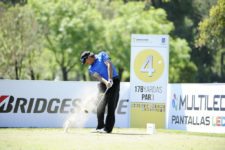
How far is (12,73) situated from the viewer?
49469 mm

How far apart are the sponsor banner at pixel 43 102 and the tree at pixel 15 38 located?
2274cm

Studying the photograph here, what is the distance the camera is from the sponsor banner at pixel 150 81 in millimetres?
23953

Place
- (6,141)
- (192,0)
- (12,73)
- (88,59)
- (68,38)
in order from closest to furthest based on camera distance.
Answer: (6,141) < (88,59) < (12,73) < (68,38) < (192,0)

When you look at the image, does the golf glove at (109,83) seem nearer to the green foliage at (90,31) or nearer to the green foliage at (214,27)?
the green foliage at (214,27)

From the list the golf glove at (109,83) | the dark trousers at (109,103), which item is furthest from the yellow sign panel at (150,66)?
the golf glove at (109,83)

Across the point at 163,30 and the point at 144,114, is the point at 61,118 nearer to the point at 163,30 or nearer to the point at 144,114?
the point at 144,114

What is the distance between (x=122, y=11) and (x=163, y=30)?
4.45m

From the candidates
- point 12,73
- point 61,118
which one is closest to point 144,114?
point 61,118

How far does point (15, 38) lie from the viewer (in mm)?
47906

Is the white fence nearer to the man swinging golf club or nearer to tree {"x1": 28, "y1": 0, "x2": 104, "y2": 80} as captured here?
the man swinging golf club

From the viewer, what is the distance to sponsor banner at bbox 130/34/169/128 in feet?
78.6

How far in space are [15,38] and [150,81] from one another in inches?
985

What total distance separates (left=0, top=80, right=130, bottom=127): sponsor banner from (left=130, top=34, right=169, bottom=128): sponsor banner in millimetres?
546

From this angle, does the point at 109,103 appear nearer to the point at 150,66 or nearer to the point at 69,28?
the point at 150,66
